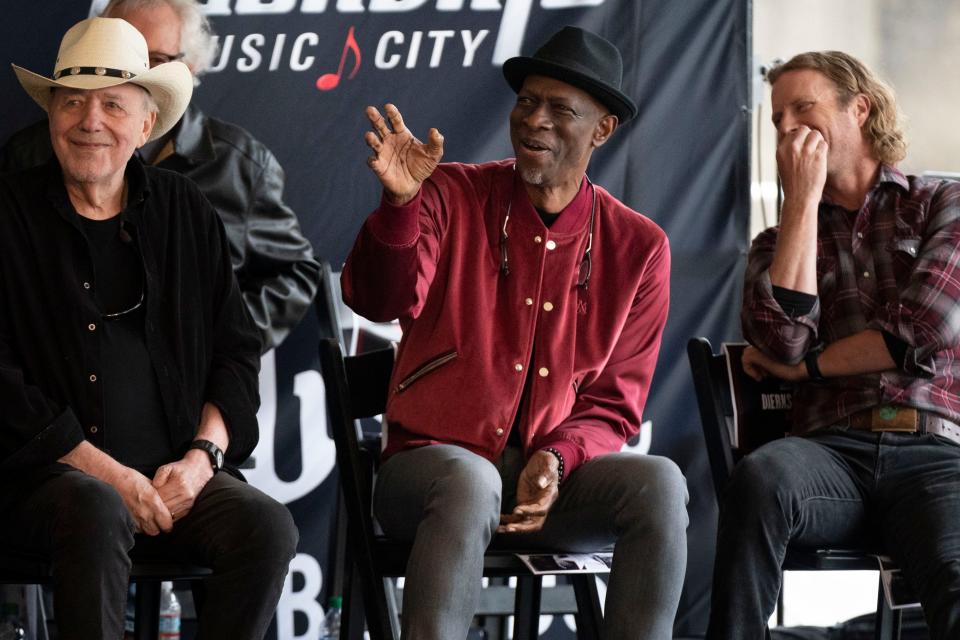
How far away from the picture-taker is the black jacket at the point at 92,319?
2553 millimetres

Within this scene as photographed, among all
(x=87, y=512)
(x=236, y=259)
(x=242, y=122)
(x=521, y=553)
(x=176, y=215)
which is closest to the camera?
(x=87, y=512)

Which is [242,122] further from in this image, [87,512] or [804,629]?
[804,629]

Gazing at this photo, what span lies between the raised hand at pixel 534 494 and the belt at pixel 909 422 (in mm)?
860

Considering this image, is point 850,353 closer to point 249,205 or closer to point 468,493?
point 468,493

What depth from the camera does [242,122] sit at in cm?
409

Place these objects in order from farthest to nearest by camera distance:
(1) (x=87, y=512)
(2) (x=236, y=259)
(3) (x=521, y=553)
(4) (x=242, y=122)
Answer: (4) (x=242, y=122) → (2) (x=236, y=259) → (3) (x=521, y=553) → (1) (x=87, y=512)

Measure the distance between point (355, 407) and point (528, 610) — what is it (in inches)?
24.1

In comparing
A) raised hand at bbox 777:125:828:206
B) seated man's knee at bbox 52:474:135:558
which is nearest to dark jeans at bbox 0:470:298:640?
seated man's knee at bbox 52:474:135:558

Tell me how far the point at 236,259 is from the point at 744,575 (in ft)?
5.75

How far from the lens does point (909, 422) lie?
304 centimetres

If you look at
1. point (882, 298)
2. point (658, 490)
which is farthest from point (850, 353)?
point (658, 490)

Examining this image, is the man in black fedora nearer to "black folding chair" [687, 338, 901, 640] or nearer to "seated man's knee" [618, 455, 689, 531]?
"seated man's knee" [618, 455, 689, 531]

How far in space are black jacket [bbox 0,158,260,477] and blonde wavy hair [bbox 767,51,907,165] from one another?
1572 mm

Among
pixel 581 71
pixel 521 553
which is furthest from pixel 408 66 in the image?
pixel 521 553
